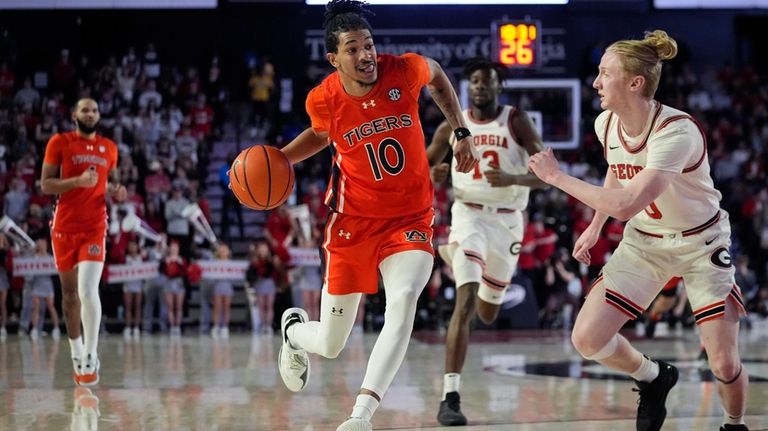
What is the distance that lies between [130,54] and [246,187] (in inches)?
569

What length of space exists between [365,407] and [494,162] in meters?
2.79

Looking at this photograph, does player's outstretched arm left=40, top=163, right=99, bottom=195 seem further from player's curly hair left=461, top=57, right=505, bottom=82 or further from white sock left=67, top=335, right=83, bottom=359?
player's curly hair left=461, top=57, right=505, bottom=82

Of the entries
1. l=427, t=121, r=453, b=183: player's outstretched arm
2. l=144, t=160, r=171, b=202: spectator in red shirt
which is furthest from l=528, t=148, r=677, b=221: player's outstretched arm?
l=144, t=160, r=171, b=202: spectator in red shirt

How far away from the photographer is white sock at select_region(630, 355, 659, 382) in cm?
505

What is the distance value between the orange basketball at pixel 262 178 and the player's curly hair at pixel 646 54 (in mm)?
1679

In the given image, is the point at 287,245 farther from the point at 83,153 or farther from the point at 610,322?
the point at 610,322

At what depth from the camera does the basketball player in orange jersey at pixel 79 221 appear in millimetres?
7398

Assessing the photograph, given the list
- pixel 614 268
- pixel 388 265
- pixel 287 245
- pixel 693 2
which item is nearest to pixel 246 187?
pixel 388 265

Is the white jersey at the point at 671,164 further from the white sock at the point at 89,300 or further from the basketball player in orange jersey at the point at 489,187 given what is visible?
the white sock at the point at 89,300

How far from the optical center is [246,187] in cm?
498

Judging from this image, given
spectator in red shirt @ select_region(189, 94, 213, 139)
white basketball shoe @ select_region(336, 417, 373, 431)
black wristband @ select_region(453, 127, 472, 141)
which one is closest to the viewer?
white basketball shoe @ select_region(336, 417, 373, 431)

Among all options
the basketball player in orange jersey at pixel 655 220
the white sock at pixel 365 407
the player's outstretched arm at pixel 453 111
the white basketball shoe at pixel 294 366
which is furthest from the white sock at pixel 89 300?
the basketball player in orange jersey at pixel 655 220

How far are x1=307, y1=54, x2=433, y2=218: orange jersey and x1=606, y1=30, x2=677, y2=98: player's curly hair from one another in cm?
98

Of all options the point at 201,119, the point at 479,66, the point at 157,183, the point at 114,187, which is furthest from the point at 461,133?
the point at 201,119
